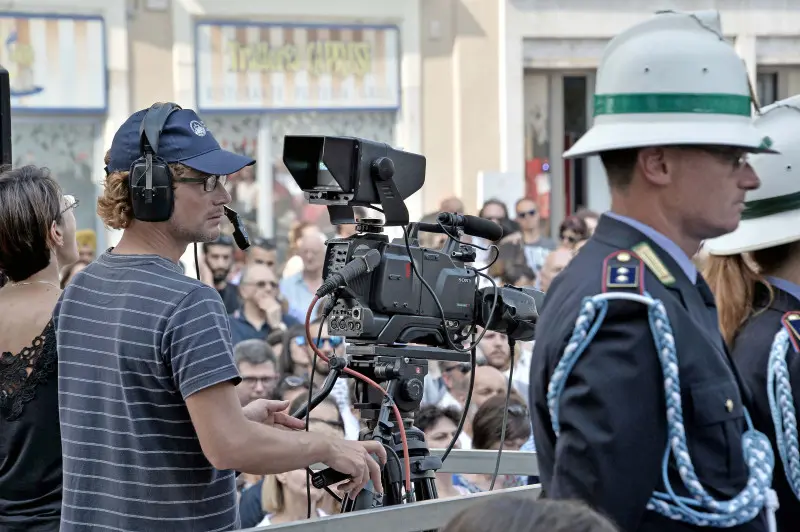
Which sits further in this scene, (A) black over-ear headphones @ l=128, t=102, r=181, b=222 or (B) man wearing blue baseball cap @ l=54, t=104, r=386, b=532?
(A) black over-ear headphones @ l=128, t=102, r=181, b=222

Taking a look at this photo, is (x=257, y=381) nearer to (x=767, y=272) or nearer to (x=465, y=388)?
(x=465, y=388)

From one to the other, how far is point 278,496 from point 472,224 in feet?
6.93

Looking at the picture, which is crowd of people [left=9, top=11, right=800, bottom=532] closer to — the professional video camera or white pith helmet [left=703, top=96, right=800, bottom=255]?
white pith helmet [left=703, top=96, right=800, bottom=255]

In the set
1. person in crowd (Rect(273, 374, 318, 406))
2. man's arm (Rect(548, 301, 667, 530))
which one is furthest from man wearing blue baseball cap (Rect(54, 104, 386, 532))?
person in crowd (Rect(273, 374, 318, 406))

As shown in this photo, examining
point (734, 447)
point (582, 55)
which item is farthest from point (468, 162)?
point (734, 447)

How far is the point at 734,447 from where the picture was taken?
2189 millimetres

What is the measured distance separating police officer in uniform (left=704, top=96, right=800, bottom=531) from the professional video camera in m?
0.77

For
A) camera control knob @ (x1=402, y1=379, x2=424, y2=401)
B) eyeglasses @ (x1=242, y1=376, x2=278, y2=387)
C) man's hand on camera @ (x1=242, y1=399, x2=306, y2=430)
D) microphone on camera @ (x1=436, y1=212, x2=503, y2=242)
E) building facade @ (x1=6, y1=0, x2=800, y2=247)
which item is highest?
building facade @ (x1=6, y1=0, x2=800, y2=247)

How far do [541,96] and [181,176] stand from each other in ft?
37.2

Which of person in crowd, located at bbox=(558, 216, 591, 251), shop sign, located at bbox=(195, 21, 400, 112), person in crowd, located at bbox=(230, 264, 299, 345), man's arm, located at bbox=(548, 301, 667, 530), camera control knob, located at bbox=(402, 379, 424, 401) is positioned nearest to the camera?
man's arm, located at bbox=(548, 301, 667, 530)

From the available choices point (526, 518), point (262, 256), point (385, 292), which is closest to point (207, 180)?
point (385, 292)

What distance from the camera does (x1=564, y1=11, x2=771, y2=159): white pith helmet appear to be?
7.40ft

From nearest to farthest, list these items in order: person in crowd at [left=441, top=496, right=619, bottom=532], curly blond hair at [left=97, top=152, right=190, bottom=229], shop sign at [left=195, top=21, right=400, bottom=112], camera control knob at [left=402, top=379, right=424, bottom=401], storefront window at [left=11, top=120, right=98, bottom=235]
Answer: person in crowd at [left=441, top=496, right=619, bottom=532] → curly blond hair at [left=97, top=152, right=190, bottom=229] → camera control knob at [left=402, top=379, right=424, bottom=401] → storefront window at [left=11, top=120, right=98, bottom=235] → shop sign at [left=195, top=21, right=400, bottom=112]

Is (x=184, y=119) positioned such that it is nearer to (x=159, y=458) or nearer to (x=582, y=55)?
(x=159, y=458)
